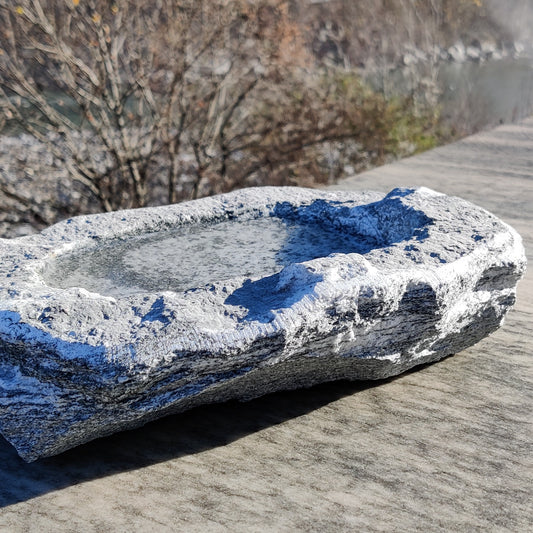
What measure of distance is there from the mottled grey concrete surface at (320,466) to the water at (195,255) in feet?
1.19

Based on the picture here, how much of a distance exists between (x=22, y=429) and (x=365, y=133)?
5.34 meters

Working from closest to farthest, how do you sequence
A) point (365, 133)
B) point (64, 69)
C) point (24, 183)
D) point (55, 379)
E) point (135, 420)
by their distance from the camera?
point (55, 379) → point (135, 420) → point (64, 69) → point (24, 183) → point (365, 133)

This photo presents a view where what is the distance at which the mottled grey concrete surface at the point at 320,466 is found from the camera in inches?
57.7

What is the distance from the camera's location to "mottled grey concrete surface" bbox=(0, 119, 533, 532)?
1.47m

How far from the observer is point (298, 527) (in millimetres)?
1438

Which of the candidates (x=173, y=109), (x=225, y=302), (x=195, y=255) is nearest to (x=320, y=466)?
(x=225, y=302)

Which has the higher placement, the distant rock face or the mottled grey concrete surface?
the distant rock face

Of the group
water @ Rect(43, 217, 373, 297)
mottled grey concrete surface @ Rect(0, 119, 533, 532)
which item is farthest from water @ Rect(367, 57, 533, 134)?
mottled grey concrete surface @ Rect(0, 119, 533, 532)

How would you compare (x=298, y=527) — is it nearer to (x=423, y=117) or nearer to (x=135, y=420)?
(x=135, y=420)

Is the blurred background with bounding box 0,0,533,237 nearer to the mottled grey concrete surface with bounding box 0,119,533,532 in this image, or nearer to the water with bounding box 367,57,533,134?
the water with bounding box 367,57,533,134

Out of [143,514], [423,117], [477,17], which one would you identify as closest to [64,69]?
[143,514]

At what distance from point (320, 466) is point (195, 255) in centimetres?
73

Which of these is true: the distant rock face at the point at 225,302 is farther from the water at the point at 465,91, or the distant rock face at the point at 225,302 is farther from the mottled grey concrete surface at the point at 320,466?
the water at the point at 465,91

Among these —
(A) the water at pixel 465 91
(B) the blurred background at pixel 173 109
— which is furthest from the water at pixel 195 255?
(A) the water at pixel 465 91
